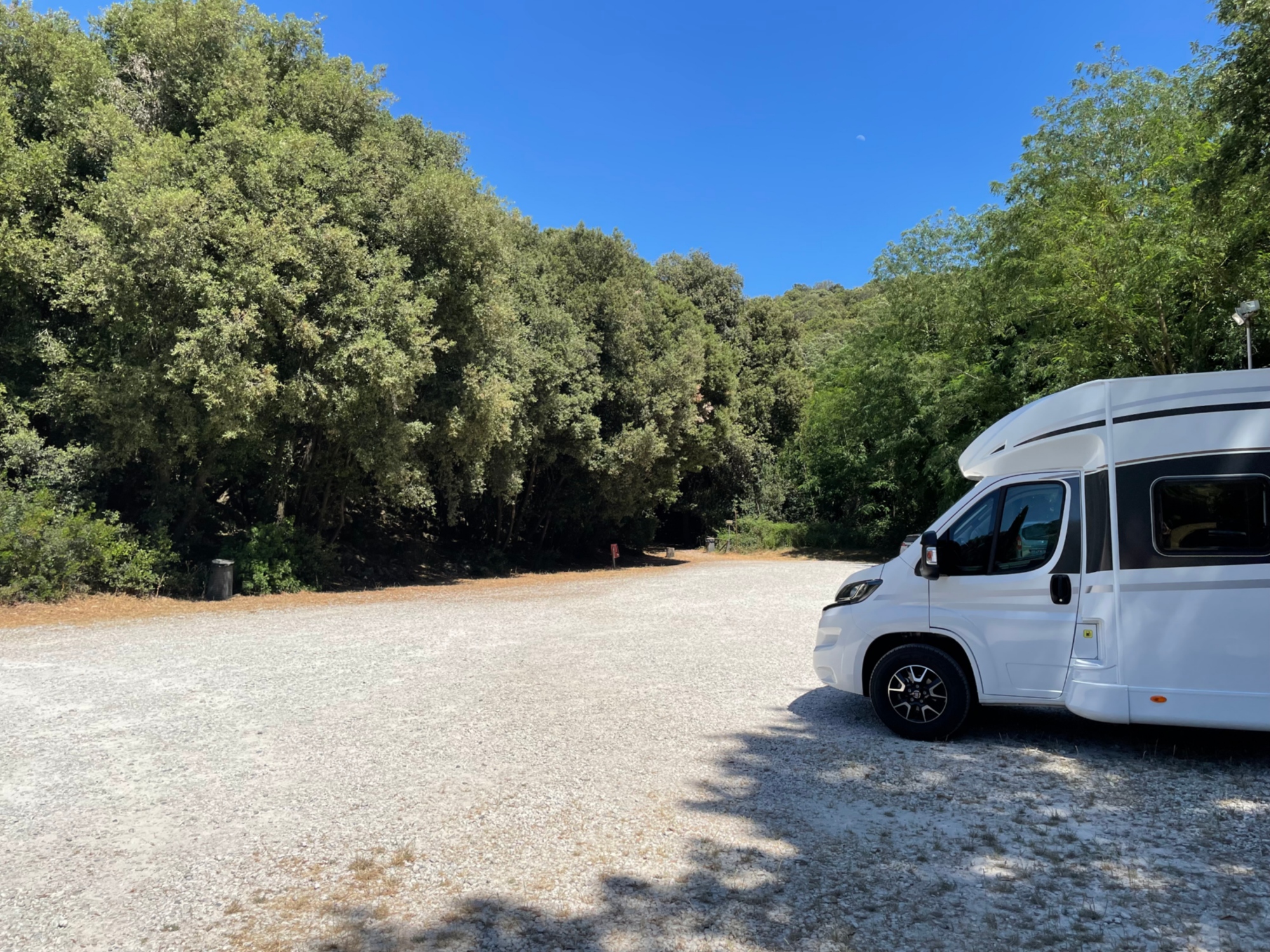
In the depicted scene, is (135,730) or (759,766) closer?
(759,766)

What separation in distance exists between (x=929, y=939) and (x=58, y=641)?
38.7ft

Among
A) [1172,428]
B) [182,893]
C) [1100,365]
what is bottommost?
[182,893]

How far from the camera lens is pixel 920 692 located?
614 centimetres

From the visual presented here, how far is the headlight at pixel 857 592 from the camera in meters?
6.42

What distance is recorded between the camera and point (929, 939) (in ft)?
10.7

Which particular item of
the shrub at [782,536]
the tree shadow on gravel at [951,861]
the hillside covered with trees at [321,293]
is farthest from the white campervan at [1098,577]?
the shrub at [782,536]

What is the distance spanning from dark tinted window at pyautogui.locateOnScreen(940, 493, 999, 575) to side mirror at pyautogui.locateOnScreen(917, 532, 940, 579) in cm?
4

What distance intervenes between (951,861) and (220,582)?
15252 millimetres

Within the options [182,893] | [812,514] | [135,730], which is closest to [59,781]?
[135,730]

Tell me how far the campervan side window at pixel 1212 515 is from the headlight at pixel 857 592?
2025 millimetres

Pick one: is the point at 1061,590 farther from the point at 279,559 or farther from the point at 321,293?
the point at 279,559

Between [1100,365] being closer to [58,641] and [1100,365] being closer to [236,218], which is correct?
[236,218]

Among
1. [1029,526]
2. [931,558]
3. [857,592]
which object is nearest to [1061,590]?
[1029,526]

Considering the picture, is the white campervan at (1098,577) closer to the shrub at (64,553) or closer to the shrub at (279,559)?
the shrub at (64,553)
